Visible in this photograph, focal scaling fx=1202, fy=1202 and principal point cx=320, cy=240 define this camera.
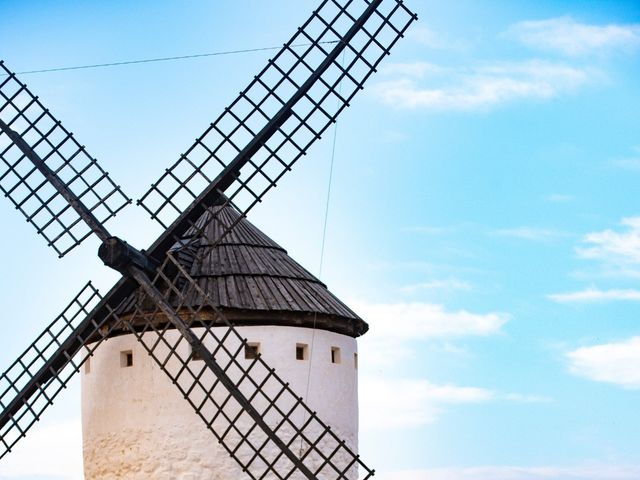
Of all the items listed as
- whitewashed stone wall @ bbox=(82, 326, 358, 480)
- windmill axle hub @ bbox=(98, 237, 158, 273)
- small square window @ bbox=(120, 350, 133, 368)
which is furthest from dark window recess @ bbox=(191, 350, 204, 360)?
windmill axle hub @ bbox=(98, 237, 158, 273)

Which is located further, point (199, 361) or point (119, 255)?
point (199, 361)

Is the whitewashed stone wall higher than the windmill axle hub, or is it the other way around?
the windmill axle hub

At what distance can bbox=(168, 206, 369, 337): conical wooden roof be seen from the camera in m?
11.2

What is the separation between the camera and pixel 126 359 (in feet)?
37.8

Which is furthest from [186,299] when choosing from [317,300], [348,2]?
[348,2]

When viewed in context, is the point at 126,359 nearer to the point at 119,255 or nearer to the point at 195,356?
the point at 195,356

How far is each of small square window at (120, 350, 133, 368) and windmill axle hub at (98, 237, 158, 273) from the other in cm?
98

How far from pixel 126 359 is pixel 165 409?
2.35 ft

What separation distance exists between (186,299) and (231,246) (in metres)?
1.21

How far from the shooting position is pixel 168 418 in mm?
11086

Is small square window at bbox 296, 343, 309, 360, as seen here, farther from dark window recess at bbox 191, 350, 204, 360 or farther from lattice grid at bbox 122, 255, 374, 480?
dark window recess at bbox 191, 350, 204, 360

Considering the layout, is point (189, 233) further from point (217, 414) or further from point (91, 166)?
point (217, 414)

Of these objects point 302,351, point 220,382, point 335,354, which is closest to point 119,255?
point 220,382

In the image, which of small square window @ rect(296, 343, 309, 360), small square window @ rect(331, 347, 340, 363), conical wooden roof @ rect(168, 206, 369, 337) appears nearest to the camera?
conical wooden roof @ rect(168, 206, 369, 337)
